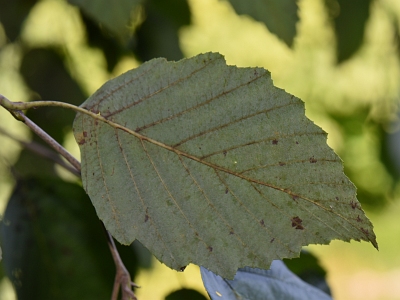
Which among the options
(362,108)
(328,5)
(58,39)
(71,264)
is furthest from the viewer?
(362,108)

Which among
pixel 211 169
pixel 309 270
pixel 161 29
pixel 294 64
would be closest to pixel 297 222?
pixel 211 169

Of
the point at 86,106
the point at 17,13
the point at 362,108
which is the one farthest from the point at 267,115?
the point at 362,108

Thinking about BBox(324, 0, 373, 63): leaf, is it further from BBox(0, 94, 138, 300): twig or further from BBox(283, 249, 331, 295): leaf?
BBox(0, 94, 138, 300): twig

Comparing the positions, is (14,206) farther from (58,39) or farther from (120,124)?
(58,39)

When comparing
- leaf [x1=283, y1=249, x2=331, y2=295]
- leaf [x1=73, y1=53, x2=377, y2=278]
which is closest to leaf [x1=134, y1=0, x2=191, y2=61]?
leaf [x1=283, y1=249, x2=331, y2=295]

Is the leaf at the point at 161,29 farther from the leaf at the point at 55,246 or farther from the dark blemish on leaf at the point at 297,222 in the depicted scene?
the dark blemish on leaf at the point at 297,222
